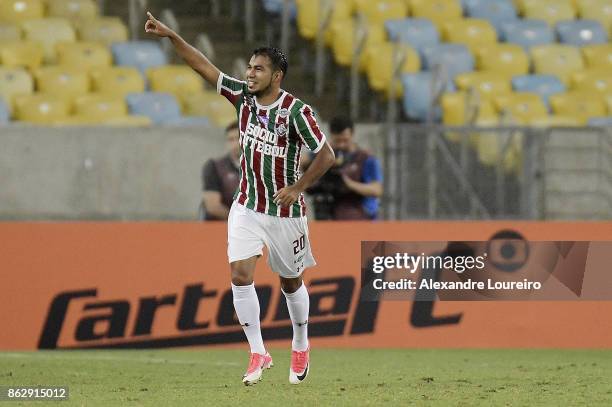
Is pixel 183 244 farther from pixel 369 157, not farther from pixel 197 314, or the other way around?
pixel 369 157

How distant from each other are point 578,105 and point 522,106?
0.83m

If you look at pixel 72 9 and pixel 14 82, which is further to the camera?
pixel 72 9

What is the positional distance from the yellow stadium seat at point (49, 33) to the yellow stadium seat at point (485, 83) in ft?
15.4

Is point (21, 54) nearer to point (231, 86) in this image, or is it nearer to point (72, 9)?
point (72, 9)

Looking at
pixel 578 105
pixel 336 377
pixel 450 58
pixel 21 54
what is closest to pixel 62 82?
pixel 21 54

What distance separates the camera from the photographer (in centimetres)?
1330

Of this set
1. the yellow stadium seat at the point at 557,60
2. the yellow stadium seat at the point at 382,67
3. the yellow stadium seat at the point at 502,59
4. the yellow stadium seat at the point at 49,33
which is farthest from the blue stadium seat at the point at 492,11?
the yellow stadium seat at the point at 49,33

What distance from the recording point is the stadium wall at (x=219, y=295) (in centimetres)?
1238

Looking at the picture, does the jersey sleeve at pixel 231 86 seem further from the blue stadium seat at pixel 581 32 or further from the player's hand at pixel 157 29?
the blue stadium seat at pixel 581 32

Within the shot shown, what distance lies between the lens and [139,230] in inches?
495

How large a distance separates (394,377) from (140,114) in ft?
22.8

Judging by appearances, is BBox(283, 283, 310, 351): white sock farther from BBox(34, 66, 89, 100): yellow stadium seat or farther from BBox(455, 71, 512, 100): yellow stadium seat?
BBox(455, 71, 512, 100): yellow stadium seat

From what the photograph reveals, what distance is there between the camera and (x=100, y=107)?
15.9 meters

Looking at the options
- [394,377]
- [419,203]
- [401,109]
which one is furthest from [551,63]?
[394,377]
